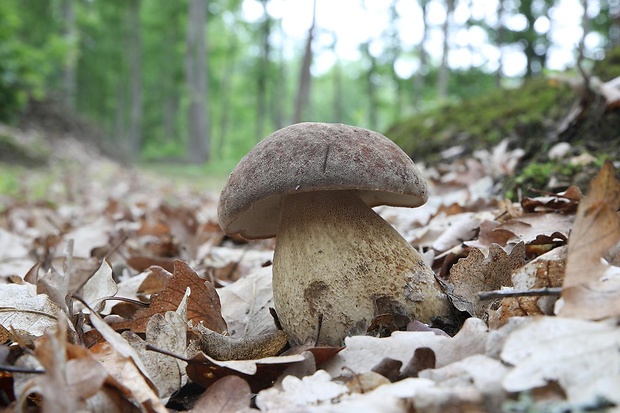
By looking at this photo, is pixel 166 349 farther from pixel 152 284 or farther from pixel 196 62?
pixel 196 62

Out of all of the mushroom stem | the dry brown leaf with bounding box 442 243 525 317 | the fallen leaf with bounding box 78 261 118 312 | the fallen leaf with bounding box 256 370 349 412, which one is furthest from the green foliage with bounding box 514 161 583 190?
the fallen leaf with bounding box 78 261 118 312

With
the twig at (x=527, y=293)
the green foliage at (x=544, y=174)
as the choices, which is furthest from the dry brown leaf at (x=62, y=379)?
the green foliage at (x=544, y=174)

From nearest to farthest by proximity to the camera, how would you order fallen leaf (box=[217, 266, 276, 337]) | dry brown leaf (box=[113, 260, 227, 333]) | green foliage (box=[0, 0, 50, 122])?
dry brown leaf (box=[113, 260, 227, 333]) → fallen leaf (box=[217, 266, 276, 337]) → green foliage (box=[0, 0, 50, 122])

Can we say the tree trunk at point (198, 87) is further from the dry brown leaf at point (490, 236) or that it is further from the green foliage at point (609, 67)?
the dry brown leaf at point (490, 236)

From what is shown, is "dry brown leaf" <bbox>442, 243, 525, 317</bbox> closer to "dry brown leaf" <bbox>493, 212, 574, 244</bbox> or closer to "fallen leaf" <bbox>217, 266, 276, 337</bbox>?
"dry brown leaf" <bbox>493, 212, 574, 244</bbox>

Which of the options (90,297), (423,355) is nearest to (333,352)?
(423,355)

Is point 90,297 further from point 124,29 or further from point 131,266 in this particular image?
point 124,29
